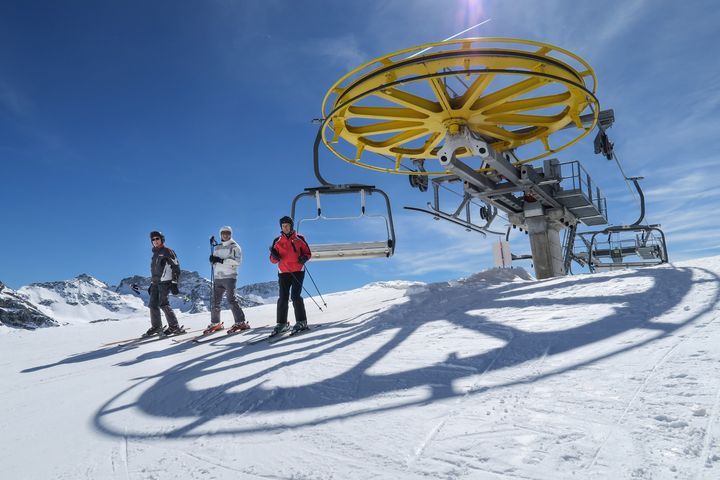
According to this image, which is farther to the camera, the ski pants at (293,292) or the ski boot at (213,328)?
the ski boot at (213,328)

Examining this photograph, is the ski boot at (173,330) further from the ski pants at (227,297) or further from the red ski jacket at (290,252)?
the red ski jacket at (290,252)

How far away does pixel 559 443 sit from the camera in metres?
2.21

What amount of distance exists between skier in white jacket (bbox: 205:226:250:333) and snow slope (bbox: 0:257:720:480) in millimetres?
2243

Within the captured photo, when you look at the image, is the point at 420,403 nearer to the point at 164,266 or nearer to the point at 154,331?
the point at 164,266

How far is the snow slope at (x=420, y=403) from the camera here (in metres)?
2.20

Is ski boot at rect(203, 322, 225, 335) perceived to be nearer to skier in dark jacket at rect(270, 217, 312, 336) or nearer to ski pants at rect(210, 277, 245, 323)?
ski pants at rect(210, 277, 245, 323)

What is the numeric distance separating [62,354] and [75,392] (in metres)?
2.91

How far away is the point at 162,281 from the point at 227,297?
1.06 m

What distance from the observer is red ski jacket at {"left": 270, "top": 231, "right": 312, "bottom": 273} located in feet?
22.0

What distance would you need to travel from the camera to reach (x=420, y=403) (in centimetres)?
290

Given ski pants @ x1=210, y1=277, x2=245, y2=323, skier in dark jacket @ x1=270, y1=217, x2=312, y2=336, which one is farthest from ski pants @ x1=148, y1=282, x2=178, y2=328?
skier in dark jacket @ x1=270, y1=217, x2=312, y2=336

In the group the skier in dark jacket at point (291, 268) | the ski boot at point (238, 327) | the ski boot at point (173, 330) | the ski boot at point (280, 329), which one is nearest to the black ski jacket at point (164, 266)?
the ski boot at point (173, 330)

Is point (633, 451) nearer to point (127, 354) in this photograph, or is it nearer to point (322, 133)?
point (127, 354)

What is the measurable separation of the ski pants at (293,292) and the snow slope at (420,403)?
107cm
